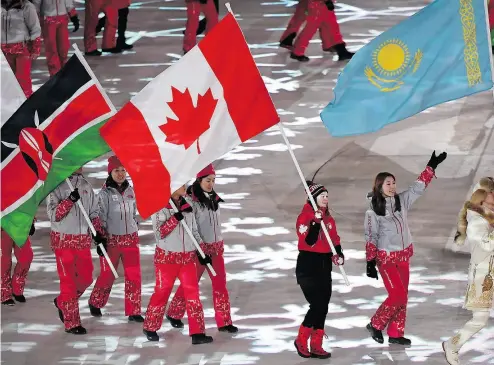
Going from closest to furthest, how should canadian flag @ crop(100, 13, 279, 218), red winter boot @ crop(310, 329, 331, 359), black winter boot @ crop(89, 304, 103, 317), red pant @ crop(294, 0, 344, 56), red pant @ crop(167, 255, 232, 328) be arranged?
1. canadian flag @ crop(100, 13, 279, 218)
2. red winter boot @ crop(310, 329, 331, 359)
3. red pant @ crop(167, 255, 232, 328)
4. black winter boot @ crop(89, 304, 103, 317)
5. red pant @ crop(294, 0, 344, 56)

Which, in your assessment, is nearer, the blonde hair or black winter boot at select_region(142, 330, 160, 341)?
the blonde hair

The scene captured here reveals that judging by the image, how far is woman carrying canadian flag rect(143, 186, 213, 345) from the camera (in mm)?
14383

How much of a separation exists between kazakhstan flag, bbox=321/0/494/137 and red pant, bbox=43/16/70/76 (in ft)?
32.6

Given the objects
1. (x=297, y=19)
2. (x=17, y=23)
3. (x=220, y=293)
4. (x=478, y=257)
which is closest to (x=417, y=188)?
(x=478, y=257)

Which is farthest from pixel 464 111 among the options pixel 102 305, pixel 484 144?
pixel 102 305

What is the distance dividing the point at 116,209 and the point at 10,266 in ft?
4.98

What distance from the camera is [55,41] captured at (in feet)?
76.3

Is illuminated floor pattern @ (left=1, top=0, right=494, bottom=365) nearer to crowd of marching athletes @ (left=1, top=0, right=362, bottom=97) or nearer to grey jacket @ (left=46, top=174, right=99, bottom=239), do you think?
crowd of marching athletes @ (left=1, top=0, right=362, bottom=97)

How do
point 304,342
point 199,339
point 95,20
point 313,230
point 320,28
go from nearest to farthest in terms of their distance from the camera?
point 313,230 < point 304,342 < point 199,339 < point 320,28 < point 95,20

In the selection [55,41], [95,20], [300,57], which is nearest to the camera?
[55,41]

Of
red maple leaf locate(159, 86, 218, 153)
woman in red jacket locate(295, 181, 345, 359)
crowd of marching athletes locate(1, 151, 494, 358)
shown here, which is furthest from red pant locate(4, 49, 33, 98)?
woman in red jacket locate(295, 181, 345, 359)

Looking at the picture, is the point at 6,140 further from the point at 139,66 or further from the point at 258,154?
the point at 139,66

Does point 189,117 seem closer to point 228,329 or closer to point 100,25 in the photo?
point 228,329

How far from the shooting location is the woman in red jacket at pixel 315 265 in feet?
45.3
